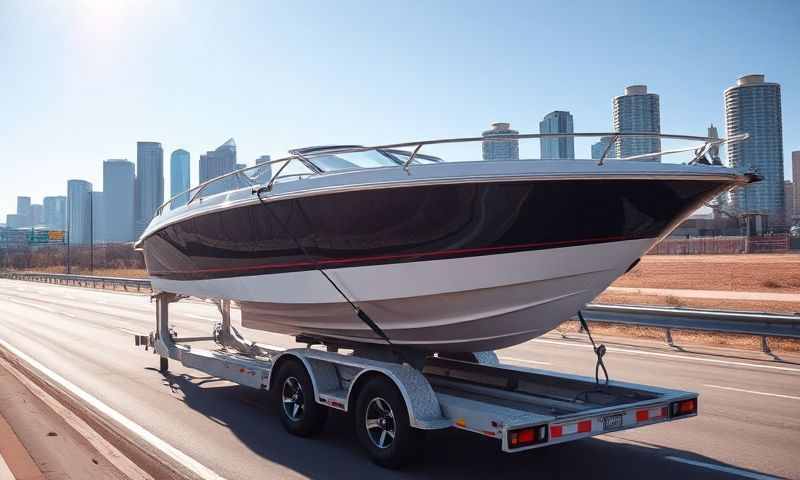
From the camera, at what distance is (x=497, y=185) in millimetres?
5547

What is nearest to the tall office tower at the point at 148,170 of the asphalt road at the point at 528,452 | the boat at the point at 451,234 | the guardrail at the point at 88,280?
the guardrail at the point at 88,280

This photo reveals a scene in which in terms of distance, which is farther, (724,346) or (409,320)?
(724,346)

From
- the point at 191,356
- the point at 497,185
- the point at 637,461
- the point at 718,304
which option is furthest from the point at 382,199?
the point at 718,304

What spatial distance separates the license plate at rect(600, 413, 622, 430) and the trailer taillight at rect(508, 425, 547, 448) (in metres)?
0.61

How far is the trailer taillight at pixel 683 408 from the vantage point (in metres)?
5.60

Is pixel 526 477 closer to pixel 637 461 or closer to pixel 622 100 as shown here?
pixel 637 461

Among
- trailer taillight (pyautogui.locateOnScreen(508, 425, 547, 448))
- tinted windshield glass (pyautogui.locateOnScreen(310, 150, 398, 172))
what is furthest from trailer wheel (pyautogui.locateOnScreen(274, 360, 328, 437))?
trailer taillight (pyautogui.locateOnScreen(508, 425, 547, 448))

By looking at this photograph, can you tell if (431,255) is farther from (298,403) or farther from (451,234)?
(298,403)

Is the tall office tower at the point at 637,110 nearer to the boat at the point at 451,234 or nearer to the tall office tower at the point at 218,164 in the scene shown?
the boat at the point at 451,234

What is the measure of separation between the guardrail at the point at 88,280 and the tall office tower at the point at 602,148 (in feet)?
97.5

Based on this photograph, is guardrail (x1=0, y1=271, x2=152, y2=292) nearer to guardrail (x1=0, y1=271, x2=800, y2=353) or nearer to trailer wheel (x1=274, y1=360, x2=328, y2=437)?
guardrail (x1=0, y1=271, x2=800, y2=353)

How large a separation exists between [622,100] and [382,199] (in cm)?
467

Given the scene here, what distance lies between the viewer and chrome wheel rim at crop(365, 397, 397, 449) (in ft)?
18.6

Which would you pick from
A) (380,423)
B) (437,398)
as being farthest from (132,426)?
(437,398)
